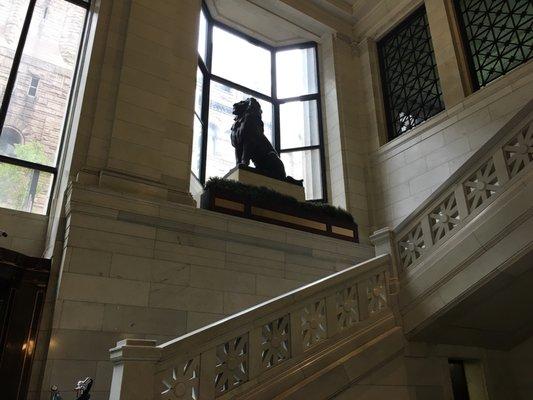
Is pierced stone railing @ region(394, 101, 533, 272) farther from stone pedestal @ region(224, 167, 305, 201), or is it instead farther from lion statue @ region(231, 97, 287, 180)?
lion statue @ region(231, 97, 287, 180)

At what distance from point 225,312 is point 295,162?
7.40 meters

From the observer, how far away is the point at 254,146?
994cm

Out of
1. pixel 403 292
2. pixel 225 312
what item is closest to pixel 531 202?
pixel 403 292

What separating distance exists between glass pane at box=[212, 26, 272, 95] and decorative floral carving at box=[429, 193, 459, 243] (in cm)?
970

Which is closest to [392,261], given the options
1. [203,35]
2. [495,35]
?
[495,35]

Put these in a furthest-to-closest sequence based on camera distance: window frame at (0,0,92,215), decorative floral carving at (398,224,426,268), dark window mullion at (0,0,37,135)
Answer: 1. dark window mullion at (0,0,37,135)
2. window frame at (0,0,92,215)
3. decorative floral carving at (398,224,426,268)

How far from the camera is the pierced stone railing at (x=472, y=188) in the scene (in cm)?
495

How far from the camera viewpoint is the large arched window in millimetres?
12586

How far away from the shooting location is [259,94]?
1427cm

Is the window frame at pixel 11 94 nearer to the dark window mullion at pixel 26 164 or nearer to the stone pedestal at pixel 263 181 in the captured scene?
the dark window mullion at pixel 26 164

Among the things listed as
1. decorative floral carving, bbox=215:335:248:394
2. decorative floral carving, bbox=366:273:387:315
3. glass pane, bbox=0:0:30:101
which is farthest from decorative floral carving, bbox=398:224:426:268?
glass pane, bbox=0:0:30:101

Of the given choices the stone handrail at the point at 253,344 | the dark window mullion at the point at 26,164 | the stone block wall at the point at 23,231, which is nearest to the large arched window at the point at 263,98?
the dark window mullion at the point at 26,164

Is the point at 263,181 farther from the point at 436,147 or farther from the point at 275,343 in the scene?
the point at 275,343

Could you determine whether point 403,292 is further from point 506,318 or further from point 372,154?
point 372,154
